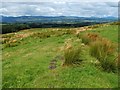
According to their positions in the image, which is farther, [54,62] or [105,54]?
[54,62]

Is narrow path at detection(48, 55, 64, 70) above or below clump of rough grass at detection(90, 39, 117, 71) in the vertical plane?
below

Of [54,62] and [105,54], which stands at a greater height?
[105,54]

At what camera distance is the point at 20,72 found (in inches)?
542

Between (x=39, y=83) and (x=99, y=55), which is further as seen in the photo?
(x=99, y=55)

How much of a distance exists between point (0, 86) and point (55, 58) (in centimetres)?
445

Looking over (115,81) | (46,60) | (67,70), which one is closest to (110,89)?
(115,81)

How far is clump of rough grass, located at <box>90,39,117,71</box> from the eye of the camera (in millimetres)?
12867

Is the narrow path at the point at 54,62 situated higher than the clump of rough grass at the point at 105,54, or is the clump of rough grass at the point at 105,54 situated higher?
the clump of rough grass at the point at 105,54

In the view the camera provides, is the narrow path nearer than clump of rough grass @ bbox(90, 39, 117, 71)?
No

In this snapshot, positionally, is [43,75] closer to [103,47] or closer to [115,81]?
[115,81]

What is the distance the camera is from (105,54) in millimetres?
13695

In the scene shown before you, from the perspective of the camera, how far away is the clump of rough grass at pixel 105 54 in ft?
42.2

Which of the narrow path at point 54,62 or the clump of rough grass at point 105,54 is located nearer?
→ the clump of rough grass at point 105,54

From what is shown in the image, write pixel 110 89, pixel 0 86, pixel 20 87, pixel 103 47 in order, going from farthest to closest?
pixel 103 47
pixel 0 86
pixel 20 87
pixel 110 89
